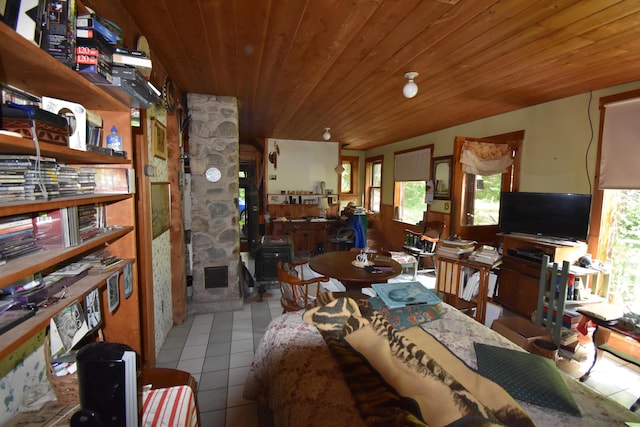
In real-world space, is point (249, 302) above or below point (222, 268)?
below

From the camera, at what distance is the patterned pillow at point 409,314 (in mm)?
1714

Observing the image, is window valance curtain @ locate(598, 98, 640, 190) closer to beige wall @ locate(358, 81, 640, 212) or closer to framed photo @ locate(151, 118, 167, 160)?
beige wall @ locate(358, 81, 640, 212)

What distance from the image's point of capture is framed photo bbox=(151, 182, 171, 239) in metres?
2.33

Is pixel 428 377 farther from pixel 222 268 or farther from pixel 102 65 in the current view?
pixel 222 268

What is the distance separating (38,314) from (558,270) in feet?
12.0

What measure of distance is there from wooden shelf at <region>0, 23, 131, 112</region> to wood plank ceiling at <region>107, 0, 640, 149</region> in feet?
2.53

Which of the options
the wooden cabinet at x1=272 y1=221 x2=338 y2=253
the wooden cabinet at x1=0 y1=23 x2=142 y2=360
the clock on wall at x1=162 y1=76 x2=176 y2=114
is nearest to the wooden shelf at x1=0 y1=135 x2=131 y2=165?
the wooden cabinet at x1=0 y1=23 x2=142 y2=360

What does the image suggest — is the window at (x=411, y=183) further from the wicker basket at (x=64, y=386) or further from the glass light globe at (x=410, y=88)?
the wicker basket at (x=64, y=386)

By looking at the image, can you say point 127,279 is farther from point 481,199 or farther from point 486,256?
point 481,199

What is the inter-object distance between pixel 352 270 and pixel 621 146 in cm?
275

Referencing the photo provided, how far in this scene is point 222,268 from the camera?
342 cm

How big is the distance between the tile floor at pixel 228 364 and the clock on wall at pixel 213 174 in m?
1.56

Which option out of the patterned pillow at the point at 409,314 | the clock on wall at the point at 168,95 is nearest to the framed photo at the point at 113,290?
the patterned pillow at the point at 409,314

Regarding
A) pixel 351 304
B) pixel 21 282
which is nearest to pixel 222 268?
pixel 351 304
